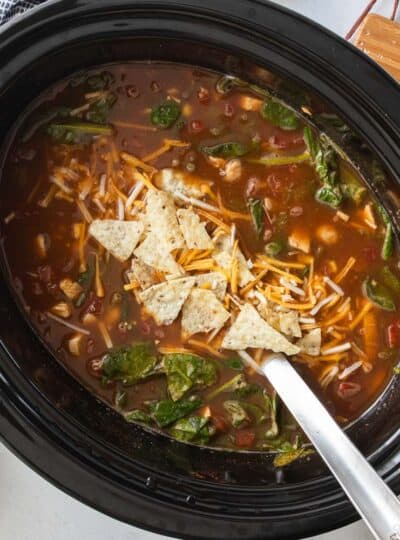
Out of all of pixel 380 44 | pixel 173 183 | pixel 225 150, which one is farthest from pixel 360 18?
pixel 173 183

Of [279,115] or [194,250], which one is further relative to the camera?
[279,115]

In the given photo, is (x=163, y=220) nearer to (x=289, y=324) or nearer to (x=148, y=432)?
(x=289, y=324)

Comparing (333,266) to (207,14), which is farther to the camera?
(333,266)

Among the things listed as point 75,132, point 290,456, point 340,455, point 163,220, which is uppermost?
point 75,132

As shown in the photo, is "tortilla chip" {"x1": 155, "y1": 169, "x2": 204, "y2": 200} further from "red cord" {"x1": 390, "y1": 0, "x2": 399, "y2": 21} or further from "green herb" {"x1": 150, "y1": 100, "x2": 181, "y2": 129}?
"red cord" {"x1": 390, "y1": 0, "x2": 399, "y2": 21}

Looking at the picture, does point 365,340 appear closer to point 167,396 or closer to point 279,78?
point 167,396

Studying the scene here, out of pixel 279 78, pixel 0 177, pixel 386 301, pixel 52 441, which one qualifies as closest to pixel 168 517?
pixel 52 441

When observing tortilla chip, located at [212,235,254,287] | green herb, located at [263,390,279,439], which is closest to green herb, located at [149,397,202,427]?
green herb, located at [263,390,279,439]
